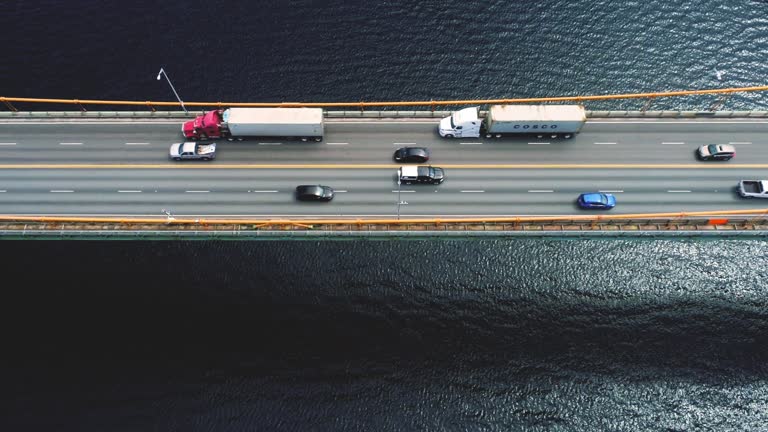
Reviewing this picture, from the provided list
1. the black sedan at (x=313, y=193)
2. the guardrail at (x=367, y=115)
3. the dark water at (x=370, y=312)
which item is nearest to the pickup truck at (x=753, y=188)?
the guardrail at (x=367, y=115)

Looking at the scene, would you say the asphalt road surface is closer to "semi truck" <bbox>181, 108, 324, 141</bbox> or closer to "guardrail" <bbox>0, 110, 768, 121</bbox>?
"guardrail" <bbox>0, 110, 768, 121</bbox>

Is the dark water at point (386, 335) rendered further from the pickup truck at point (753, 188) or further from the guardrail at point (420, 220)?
the pickup truck at point (753, 188)

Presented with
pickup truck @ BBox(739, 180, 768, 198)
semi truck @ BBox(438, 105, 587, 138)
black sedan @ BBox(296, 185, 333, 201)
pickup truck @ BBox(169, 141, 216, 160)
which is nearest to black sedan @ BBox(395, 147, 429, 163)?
semi truck @ BBox(438, 105, 587, 138)

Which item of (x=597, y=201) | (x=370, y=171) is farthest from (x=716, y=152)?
(x=370, y=171)

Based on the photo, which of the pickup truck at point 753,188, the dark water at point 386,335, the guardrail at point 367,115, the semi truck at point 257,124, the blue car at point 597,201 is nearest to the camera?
the blue car at point 597,201

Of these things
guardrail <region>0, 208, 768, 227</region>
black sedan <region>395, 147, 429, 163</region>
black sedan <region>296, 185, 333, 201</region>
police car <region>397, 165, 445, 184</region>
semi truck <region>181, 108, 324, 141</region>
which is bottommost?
guardrail <region>0, 208, 768, 227</region>

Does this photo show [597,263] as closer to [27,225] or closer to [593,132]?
[593,132]
